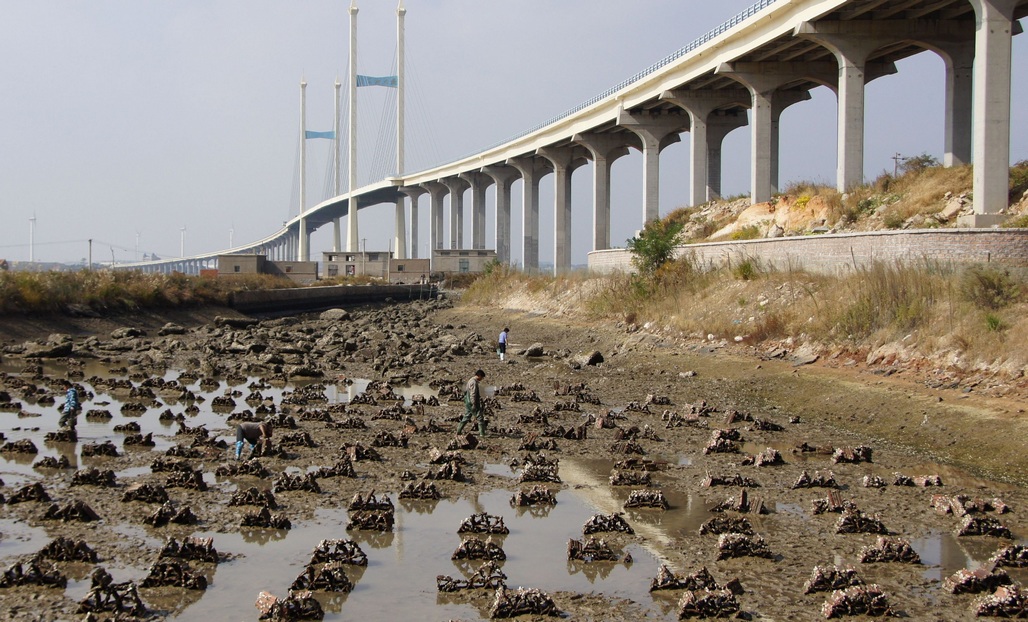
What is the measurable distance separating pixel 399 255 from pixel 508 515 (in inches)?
4238

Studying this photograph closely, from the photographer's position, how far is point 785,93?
159 ft

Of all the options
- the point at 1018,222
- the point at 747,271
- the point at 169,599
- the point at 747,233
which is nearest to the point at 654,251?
the point at 747,233

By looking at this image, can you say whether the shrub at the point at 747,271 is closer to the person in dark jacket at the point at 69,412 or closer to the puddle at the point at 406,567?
the puddle at the point at 406,567

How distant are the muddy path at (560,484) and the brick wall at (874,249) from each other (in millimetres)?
3608

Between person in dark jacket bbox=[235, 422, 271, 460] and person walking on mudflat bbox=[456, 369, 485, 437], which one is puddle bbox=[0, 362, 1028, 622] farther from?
person walking on mudflat bbox=[456, 369, 485, 437]

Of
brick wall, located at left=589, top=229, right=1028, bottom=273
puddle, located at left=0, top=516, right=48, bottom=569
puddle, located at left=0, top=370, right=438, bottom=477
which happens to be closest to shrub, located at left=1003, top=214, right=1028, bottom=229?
brick wall, located at left=589, top=229, right=1028, bottom=273

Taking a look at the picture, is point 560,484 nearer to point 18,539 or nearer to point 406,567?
point 406,567

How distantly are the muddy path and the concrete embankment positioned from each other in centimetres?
2957

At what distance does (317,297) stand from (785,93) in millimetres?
32907

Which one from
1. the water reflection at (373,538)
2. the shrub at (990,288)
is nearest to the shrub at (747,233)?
the shrub at (990,288)

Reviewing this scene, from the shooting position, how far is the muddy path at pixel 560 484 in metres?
9.55

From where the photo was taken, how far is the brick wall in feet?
68.2

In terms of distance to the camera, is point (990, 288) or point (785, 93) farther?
point (785, 93)

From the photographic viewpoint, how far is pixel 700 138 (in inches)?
1916
